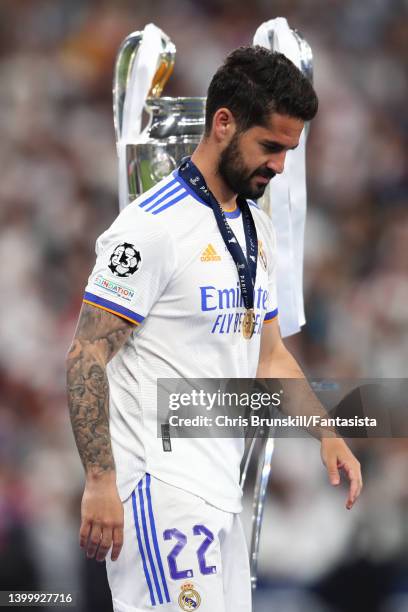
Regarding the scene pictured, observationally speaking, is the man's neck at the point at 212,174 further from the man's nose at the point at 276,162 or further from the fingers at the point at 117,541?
the fingers at the point at 117,541

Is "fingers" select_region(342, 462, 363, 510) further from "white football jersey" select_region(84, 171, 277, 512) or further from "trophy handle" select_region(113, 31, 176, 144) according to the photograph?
"trophy handle" select_region(113, 31, 176, 144)

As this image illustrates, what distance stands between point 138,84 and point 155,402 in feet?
3.36

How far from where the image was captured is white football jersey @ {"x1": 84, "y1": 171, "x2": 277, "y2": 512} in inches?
65.0

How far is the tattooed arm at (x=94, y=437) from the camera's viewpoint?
1.58 metres

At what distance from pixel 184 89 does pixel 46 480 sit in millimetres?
1734

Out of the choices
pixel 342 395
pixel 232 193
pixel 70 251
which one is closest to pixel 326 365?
pixel 70 251

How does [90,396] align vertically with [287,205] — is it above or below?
below

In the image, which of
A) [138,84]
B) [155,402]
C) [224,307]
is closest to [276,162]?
[224,307]

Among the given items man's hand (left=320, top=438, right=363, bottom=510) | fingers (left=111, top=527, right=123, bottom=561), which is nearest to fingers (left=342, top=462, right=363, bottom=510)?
man's hand (left=320, top=438, right=363, bottom=510)

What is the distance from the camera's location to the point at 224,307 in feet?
5.72

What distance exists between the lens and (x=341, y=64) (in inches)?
170

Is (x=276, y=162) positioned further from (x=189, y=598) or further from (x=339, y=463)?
(x=189, y=598)

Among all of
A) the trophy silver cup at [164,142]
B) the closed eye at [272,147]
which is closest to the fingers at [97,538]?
the closed eye at [272,147]

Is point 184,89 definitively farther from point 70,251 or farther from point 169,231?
point 169,231
